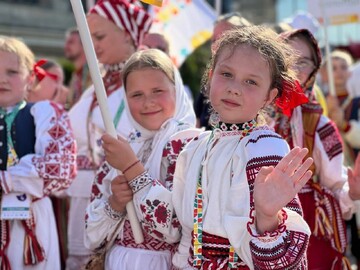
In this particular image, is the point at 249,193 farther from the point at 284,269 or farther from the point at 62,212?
the point at 62,212

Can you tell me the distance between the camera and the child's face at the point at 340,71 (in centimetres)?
720

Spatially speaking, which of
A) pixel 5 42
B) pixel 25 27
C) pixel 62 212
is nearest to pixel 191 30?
pixel 62 212

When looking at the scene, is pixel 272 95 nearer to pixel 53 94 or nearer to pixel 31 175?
pixel 31 175

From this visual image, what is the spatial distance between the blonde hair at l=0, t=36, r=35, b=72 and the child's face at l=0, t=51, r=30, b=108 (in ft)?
0.07

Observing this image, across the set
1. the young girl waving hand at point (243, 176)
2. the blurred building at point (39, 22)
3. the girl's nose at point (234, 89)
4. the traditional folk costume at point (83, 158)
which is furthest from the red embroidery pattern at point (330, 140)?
the blurred building at point (39, 22)

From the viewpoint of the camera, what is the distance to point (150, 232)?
9.89 ft

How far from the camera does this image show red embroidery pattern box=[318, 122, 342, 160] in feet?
12.1

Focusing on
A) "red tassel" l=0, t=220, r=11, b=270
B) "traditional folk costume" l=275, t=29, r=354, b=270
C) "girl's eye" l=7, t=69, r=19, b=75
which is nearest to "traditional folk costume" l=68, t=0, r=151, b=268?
"girl's eye" l=7, t=69, r=19, b=75

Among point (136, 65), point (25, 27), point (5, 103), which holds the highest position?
point (136, 65)

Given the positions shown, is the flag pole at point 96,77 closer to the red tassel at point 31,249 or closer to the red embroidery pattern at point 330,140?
the red tassel at point 31,249

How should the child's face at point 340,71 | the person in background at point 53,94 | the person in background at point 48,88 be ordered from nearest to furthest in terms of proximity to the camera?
the person in background at point 53,94, the person in background at point 48,88, the child's face at point 340,71

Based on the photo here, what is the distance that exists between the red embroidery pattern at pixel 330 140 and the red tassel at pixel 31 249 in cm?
155

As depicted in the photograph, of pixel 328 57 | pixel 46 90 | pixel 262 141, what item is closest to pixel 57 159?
pixel 262 141

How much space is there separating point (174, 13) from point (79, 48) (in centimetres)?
207
